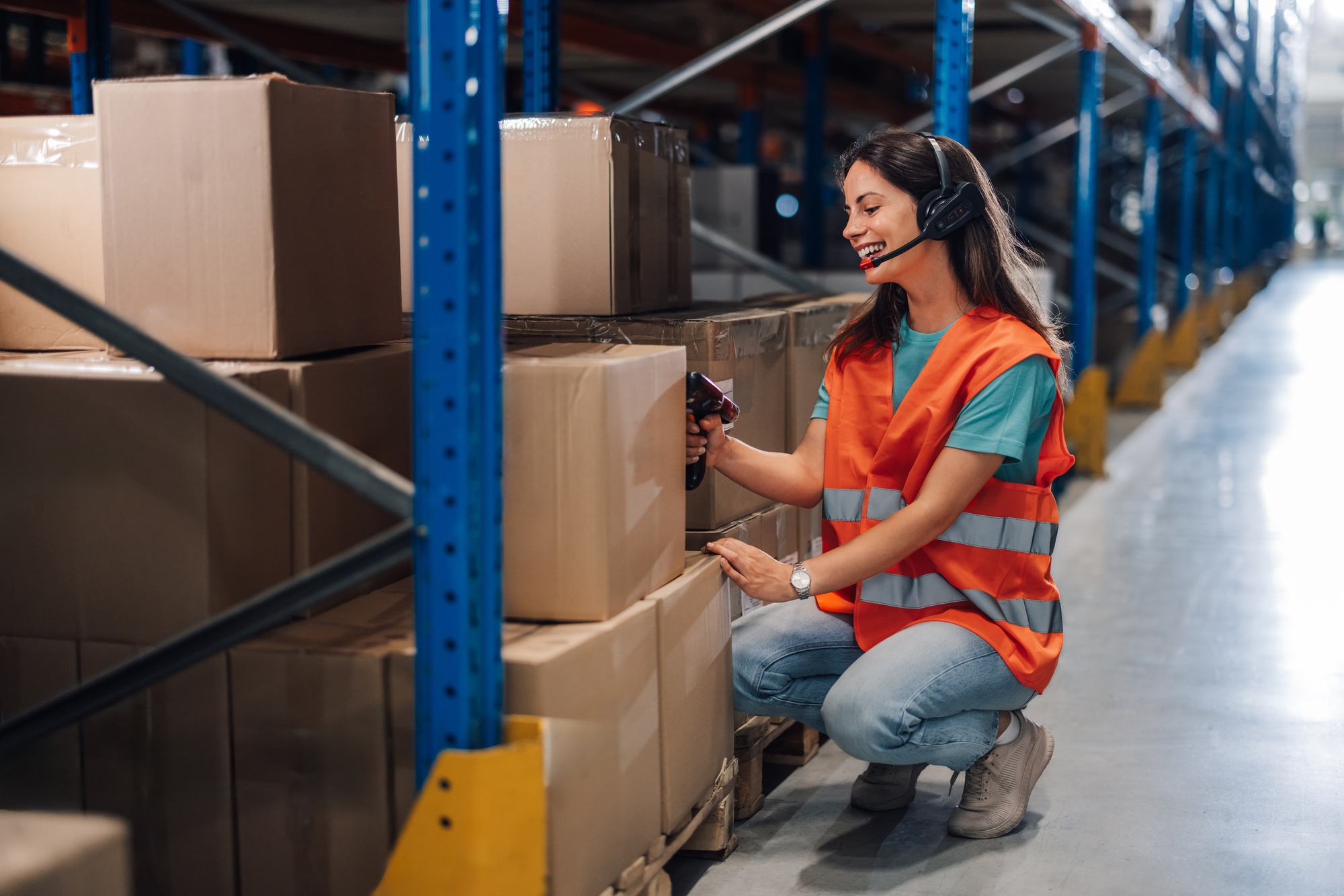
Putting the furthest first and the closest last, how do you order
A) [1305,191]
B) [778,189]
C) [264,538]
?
[1305,191] → [778,189] → [264,538]

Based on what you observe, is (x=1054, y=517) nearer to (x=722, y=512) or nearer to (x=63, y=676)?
(x=722, y=512)

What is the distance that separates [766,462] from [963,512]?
0.44 meters

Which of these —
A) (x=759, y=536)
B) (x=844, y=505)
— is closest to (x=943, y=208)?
(x=844, y=505)

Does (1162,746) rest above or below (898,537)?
below

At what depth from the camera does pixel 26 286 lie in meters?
1.91

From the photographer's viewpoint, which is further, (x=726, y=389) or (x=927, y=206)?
(x=726, y=389)

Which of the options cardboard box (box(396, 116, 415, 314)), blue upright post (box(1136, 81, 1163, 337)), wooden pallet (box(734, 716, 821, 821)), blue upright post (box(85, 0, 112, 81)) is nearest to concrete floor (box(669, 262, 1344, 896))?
wooden pallet (box(734, 716, 821, 821))

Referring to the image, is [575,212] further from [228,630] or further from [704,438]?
[228,630]

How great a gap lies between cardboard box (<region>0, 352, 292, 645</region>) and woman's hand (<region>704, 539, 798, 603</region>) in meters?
0.94

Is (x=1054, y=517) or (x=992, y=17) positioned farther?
(x=992, y=17)

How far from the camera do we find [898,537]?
8.75ft

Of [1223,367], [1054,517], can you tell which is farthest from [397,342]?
[1223,367]

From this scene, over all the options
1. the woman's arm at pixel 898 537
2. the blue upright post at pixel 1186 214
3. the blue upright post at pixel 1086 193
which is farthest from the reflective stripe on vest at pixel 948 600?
the blue upright post at pixel 1186 214

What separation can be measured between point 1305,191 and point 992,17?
47.5m
